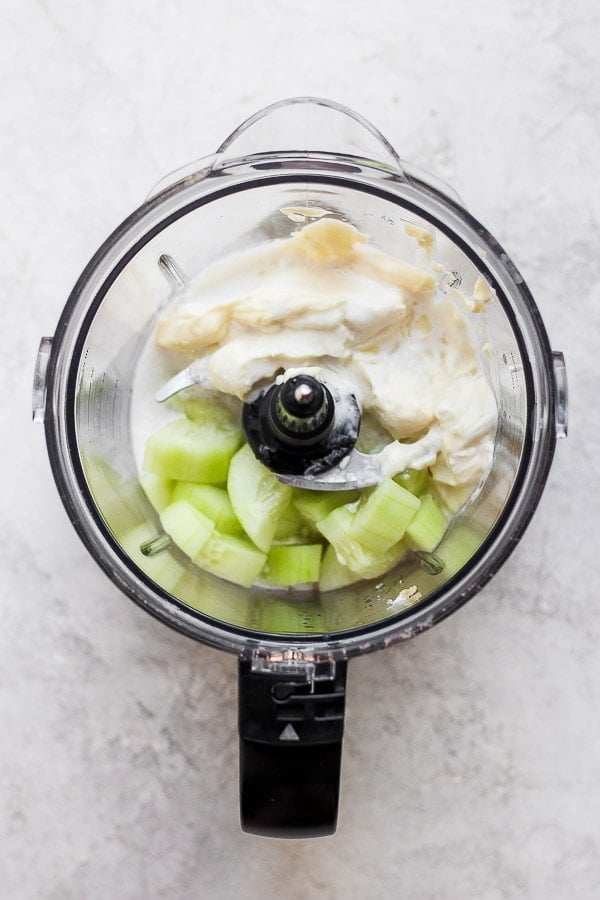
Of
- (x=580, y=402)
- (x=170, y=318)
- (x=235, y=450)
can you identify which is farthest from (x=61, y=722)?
(x=580, y=402)

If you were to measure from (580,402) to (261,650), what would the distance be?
2.08ft

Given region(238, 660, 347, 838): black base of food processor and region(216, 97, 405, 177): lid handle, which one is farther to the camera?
region(216, 97, 405, 177): lid handle

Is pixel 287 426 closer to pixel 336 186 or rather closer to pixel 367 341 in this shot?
pixel 367 341

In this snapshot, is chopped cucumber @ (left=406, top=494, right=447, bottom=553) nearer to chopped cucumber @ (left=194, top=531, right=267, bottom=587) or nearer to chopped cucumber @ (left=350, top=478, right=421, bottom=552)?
chopped cucumber @ (left=350, top=478, right=421, bottom=552)

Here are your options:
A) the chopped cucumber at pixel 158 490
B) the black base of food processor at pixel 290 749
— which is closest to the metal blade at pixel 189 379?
the chopped cucumber at pixel 158 490

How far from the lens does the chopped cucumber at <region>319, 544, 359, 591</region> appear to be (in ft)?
3.82

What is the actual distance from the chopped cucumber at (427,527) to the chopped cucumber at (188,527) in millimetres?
265

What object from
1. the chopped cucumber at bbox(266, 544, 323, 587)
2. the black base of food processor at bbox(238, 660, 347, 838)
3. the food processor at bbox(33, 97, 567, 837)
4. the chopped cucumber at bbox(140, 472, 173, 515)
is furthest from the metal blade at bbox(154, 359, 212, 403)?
the black base of food processor at bbox(238, 660, 347, 838)

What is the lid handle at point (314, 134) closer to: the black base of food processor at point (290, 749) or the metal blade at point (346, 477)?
the metal blade at point (346, 477)

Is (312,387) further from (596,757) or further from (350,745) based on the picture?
(596,757)

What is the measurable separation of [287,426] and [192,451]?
0.14m

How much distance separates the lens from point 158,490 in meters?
1.18

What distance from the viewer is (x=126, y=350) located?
47.9 inches

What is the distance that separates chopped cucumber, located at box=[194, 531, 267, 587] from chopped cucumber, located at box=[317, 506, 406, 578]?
0.32 ft
